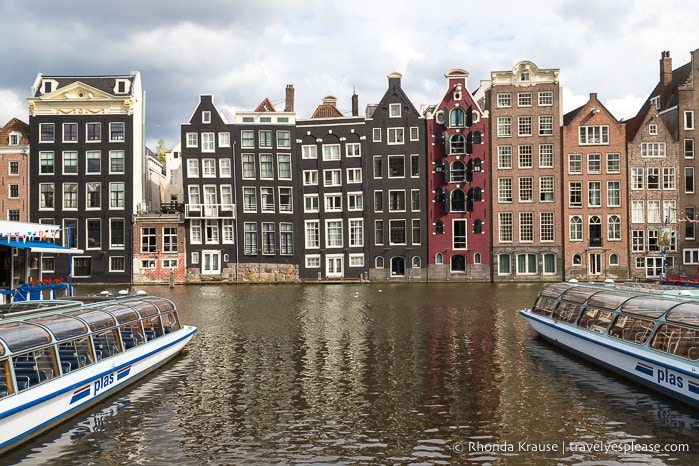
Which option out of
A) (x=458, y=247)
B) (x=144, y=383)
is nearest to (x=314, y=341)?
(x=144, y=383)

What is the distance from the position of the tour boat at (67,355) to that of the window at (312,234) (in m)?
44.1

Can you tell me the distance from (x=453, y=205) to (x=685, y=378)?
163 feet

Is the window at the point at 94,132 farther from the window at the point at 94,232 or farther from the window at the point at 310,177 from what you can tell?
the window at the point at 310,177

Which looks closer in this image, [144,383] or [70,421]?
[70,421]

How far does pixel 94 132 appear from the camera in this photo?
6291 centimetres

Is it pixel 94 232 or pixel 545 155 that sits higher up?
pixel 545 155

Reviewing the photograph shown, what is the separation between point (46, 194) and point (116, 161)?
8.58 meters

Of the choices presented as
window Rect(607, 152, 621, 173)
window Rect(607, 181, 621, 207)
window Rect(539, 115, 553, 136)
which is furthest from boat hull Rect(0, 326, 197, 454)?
window Rect(607, 152, 621, 173)

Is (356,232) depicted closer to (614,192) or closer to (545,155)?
(545,155)

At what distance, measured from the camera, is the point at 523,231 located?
63156 mm

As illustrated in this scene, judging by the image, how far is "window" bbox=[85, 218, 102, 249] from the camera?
62.0 m

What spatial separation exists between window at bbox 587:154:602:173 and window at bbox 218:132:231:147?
1589 inches

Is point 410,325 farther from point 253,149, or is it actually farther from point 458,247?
point 253,149

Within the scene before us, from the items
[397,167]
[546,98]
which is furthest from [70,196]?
[546,98]
